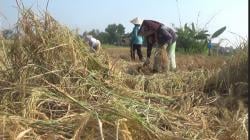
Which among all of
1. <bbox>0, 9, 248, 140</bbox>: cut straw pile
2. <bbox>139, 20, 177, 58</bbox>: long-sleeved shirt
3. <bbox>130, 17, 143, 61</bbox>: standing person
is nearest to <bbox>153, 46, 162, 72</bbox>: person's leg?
<bbox>139, 20, 177, 58</bbox>: long-sleeved shirt

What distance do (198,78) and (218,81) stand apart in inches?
13.9

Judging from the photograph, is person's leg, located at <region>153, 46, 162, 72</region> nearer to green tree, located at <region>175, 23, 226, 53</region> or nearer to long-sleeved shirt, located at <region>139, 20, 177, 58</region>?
long-sleeved shirt, located at <region>139, 20, 177, 58</region>

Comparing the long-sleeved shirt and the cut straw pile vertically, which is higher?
the long-sleeved shirt

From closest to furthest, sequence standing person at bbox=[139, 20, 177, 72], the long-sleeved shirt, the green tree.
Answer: standing person at bbox=[139, 20, 177, 72], the long-sleeved shirt, the green tree

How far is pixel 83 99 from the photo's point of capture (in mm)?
4285

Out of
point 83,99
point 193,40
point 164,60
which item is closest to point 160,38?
point 164,60

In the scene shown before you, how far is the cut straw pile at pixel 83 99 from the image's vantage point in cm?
340

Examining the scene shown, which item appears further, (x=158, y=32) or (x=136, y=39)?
(x=136, y=39)

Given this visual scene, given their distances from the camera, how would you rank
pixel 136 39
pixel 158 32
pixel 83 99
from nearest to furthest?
pixel 83 99, pixel 158 32, pixel 136 39

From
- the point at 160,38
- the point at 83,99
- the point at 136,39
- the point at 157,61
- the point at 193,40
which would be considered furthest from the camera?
the point at 193,40

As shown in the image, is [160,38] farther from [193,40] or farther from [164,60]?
[193,40]

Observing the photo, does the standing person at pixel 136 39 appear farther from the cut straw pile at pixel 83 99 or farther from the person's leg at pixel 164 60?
the cut straw pile at pixel 83 99

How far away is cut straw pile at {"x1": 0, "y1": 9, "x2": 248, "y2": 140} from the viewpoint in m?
3.40

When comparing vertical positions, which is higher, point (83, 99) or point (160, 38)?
point (160, 38)
